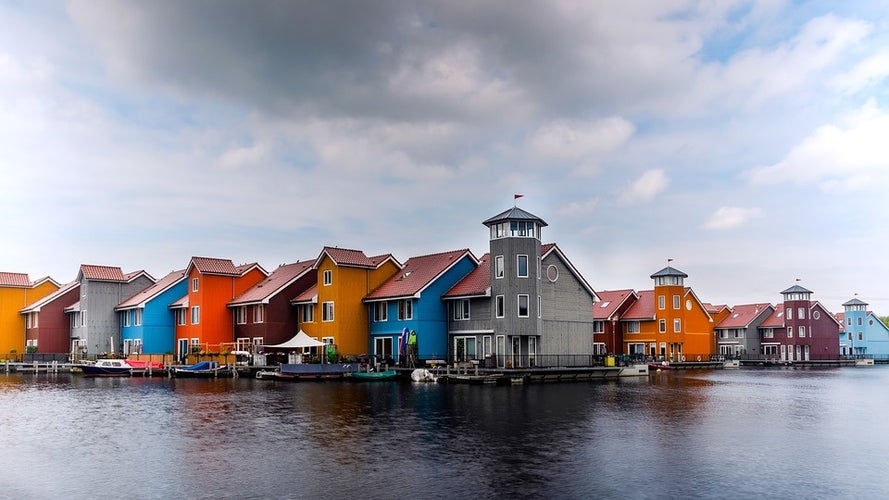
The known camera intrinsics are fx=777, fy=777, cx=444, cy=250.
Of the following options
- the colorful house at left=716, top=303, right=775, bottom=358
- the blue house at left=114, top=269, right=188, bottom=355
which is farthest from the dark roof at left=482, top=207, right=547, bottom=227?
the colorful house at left=716, top=303, right=775, bottom=358

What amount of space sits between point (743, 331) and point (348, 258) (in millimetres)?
73645

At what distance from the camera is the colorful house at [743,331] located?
11850 centimetres

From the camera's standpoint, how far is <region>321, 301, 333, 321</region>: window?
70500 mm

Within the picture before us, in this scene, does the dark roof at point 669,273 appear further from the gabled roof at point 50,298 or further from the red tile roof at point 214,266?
the gabled roof at point 50,298

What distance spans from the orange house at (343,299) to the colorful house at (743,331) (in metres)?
67.2

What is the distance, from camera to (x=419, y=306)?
66812 millimetres

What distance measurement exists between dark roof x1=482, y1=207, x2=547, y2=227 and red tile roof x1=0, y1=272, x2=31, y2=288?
65.5 meters

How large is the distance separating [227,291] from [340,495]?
63.5 m

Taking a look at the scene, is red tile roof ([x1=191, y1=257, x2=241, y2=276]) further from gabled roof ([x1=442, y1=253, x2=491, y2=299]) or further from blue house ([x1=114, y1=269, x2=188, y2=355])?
gabled roof ([x1=442, y1=253, x2=491, y2=299])

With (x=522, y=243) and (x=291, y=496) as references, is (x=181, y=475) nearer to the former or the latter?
(x=291, y=496)

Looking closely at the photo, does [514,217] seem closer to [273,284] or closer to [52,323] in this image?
[273,284]

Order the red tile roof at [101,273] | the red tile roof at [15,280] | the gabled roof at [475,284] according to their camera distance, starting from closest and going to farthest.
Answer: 1. the gabled roof at [475,284]
2. the red tile roof at [101,273]
3. the red tile roof at [15,280]

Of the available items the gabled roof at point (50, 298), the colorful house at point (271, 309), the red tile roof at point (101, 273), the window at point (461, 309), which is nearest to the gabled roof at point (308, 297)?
the colorful house at point (271, 309)

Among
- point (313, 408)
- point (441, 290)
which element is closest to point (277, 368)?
point (441, 290)
